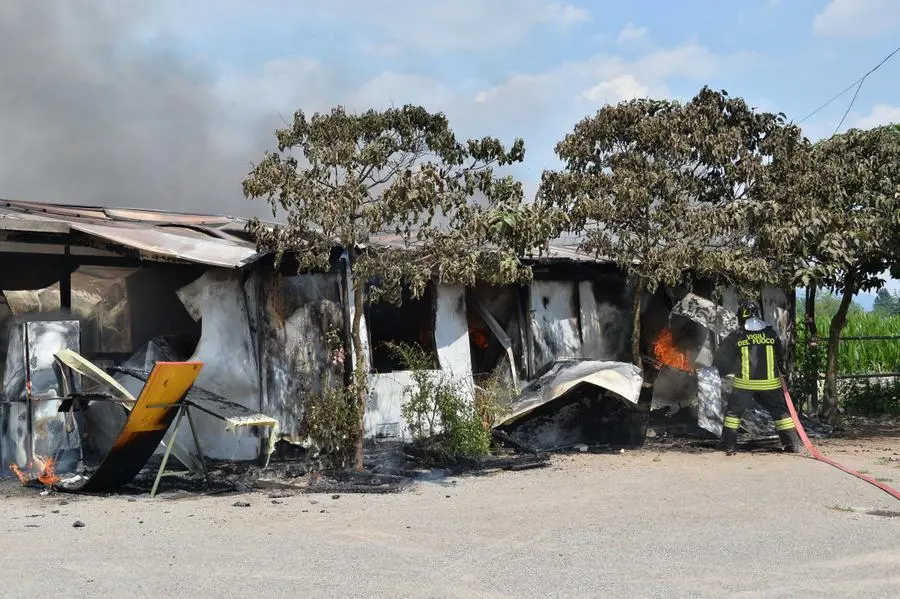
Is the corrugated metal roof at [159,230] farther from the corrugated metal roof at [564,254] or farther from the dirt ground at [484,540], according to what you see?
the dirt ground at [484,540]

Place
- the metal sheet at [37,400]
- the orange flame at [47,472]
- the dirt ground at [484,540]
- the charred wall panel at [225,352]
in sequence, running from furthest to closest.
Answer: the charred wall panel at [225,352] → the metal sheet at [37,400] → the orange flame at [47,472] → the dirt ground at [484,540]

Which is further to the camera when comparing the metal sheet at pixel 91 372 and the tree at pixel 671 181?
the tree at pixel 671 181

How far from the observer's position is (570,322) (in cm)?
1347

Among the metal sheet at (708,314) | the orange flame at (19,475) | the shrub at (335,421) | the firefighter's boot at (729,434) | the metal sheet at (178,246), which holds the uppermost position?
the metal sheet at (178,246)

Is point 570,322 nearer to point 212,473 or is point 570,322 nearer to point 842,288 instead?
point 842,288

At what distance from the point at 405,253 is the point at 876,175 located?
684 centimetres

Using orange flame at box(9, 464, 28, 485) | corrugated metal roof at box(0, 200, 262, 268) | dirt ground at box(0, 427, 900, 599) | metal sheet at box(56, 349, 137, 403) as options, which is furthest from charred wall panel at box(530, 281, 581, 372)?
orange flame at box(9, 464, 28, 485)

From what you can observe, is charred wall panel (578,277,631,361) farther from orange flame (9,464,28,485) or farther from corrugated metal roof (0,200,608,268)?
orange flame (9,464,28,485)

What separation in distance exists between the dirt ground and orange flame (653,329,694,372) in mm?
3901

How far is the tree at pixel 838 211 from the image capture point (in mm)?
11344

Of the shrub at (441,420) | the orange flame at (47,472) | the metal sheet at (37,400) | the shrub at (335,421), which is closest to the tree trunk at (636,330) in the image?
the shrub at (441,420)

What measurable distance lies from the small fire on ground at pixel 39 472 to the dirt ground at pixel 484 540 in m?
0.16

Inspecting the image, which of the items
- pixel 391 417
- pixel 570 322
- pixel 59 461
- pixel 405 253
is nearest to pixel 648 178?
pixel 570 322

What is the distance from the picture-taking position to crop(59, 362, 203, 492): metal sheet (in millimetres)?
8047
